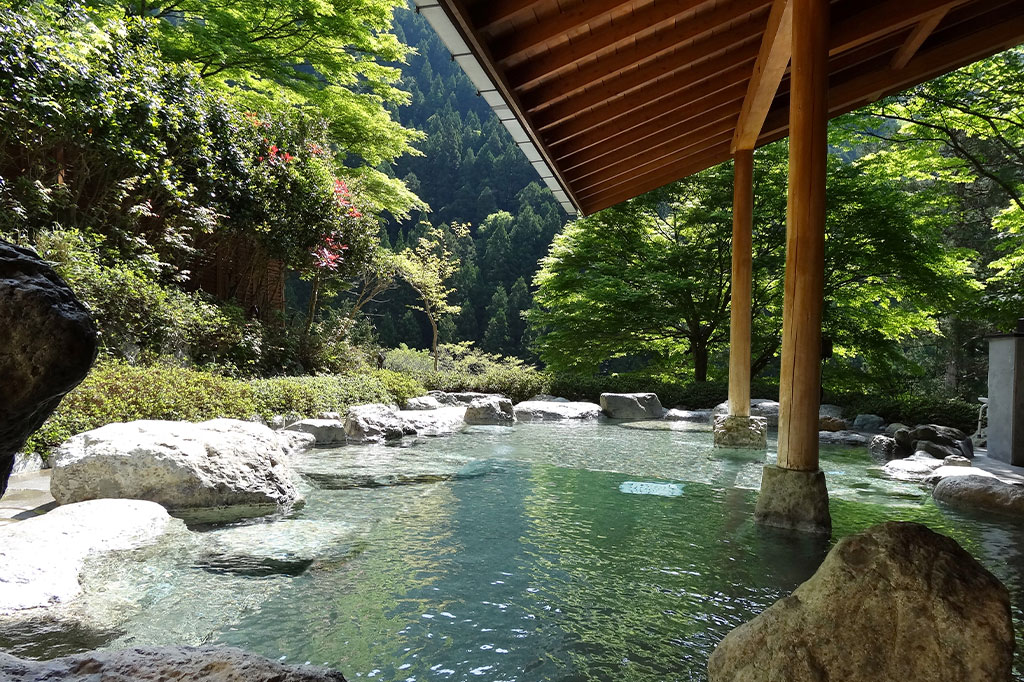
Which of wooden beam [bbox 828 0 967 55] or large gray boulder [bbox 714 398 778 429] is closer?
wooden beam [bbox 828 0 967 55]

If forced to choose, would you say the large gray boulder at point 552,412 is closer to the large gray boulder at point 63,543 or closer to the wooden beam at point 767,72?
the wooden beam at point 767,72

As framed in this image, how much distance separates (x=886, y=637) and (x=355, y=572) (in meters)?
2.67

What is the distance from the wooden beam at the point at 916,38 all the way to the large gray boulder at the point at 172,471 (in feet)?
21.5

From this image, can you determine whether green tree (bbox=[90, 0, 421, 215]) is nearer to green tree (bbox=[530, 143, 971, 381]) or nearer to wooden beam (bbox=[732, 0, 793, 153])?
green tree (bbox=[530, 143, 971, 381])

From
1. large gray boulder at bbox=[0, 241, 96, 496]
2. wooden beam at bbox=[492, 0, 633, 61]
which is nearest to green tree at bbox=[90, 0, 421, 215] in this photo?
wooden beam at bbox=[492, 0, 633, 61]

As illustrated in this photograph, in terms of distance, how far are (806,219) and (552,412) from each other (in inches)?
391

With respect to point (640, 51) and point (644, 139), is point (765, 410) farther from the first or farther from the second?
point (640, 51)

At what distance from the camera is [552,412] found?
547 inches

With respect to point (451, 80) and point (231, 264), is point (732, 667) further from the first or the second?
point (451, 80)

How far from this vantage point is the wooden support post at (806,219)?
4.30m

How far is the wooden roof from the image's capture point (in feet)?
14.0

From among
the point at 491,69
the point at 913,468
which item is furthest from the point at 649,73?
the point at 913,468

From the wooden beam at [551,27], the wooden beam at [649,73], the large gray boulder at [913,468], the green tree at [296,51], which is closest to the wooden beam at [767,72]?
the wooden beam at [649,73]

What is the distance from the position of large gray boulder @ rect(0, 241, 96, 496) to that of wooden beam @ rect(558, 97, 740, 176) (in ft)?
20.0
